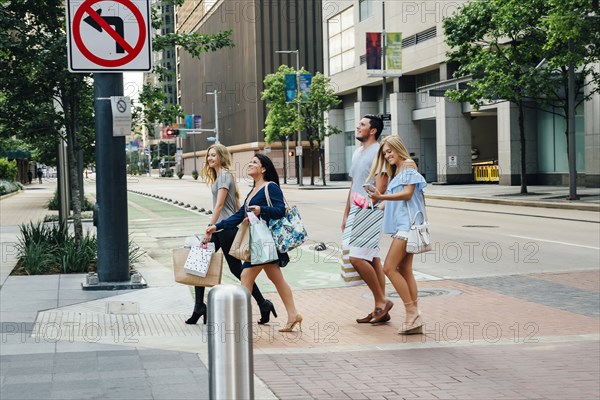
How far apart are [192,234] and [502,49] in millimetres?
16957

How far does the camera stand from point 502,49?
31.8 m

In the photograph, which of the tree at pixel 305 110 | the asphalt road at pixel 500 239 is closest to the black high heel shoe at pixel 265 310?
the asphalt road at pixel 500 239

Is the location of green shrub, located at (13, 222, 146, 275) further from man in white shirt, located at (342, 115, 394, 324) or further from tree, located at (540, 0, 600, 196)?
tree, located at (540, 0, 600, 196)

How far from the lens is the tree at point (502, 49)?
29600 mm

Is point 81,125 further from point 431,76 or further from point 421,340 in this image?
point 431,76

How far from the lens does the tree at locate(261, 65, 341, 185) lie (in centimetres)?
5794

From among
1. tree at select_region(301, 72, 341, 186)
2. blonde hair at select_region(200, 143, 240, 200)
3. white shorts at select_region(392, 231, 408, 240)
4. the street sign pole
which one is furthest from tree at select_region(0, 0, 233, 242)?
tree at select_region(301, 72, 341, 186)

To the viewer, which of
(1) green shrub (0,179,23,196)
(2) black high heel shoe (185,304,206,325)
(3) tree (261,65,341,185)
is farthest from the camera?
(3) tree (261,65,341,185)

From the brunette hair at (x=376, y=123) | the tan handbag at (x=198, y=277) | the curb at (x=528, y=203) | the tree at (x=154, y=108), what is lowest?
the curb at (x=528, y=203)

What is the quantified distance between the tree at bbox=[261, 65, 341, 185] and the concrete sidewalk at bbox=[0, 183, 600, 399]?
148ft

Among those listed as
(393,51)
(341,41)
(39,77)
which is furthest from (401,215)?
(341,41)

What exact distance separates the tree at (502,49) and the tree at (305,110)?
23.1 metres

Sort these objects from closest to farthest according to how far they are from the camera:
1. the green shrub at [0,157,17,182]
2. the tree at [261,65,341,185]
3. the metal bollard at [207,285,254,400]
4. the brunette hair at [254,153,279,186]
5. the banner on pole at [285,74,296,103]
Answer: the metal bollard at [207,285,254,400], the brunette hair at [254,153,279,186], the banner on pole at [285,74,296,103], the green shrub at [0,157,17,182], the tree at [261,65,341,185]

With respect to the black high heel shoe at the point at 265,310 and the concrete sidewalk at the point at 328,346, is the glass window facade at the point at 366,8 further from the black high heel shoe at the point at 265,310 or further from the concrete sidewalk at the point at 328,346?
the black high heel shoe at the point at 265,310
